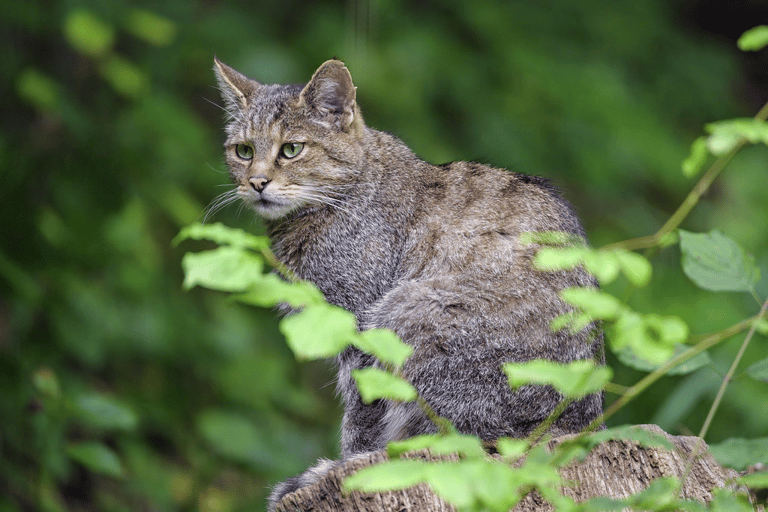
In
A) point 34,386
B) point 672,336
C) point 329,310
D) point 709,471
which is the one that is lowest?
point 34,386

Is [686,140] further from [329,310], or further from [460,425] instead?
[329,310]

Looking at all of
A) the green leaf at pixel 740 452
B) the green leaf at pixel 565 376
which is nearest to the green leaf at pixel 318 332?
the green leaf at pixel 565 376

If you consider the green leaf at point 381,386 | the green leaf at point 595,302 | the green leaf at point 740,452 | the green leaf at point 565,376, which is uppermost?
the green leaf at point 595,302

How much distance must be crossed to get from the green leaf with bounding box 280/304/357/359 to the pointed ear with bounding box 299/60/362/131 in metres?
2.15

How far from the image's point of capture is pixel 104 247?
13.2ft

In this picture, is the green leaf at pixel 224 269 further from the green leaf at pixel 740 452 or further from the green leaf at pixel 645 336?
the green leaf at pixel 740 452

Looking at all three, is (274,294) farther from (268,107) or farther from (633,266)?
(268,107)

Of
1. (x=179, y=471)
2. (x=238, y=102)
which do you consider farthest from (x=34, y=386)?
(x=238, y=102)

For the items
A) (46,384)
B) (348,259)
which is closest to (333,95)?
(348,259)

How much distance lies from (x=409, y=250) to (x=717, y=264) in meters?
1.52

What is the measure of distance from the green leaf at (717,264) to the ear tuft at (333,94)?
1831mm

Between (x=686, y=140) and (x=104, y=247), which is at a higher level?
(x=686, y=140)

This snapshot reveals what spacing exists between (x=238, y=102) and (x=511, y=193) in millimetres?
1469

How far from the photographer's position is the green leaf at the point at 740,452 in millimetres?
1588
